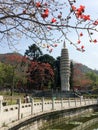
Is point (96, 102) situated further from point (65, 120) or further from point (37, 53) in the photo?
point (37, 53)

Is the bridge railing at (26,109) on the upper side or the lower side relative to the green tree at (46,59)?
lower

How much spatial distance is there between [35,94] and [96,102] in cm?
1571

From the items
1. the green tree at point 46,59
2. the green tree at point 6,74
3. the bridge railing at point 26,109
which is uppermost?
the green tree at point 46,59

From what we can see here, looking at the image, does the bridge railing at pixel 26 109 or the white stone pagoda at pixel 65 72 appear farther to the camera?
the white stone pagoda at pixel 65 72

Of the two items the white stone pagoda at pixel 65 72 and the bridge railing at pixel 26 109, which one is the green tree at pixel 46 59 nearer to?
the white stone pagoda at pixel 65 72

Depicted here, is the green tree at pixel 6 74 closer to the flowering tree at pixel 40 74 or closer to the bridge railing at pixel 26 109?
the flowering tree at pixel 40 74

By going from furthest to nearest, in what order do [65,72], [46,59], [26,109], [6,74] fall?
[46,59] → [65,72] → [6,74] → [26,109]

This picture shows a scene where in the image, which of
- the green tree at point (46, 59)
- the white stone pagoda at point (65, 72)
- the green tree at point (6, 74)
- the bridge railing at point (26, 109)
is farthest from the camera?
the green tree at point (46, 59)

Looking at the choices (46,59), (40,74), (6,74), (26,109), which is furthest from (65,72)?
(26,109)

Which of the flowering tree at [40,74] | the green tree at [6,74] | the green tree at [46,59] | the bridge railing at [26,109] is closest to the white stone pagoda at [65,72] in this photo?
the flowering tree at [40,74]

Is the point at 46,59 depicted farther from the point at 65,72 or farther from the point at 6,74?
the point at 6,74

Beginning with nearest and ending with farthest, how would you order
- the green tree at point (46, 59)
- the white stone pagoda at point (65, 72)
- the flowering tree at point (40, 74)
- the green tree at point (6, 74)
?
the green tree at point (6, 74)
the flowering tree at point (40, 74)
the white stone pagoda at point (65, 72)
the green tree at point (46, 59)

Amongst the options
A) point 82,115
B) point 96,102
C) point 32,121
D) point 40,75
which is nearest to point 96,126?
point 82,115

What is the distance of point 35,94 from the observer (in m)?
64.2
